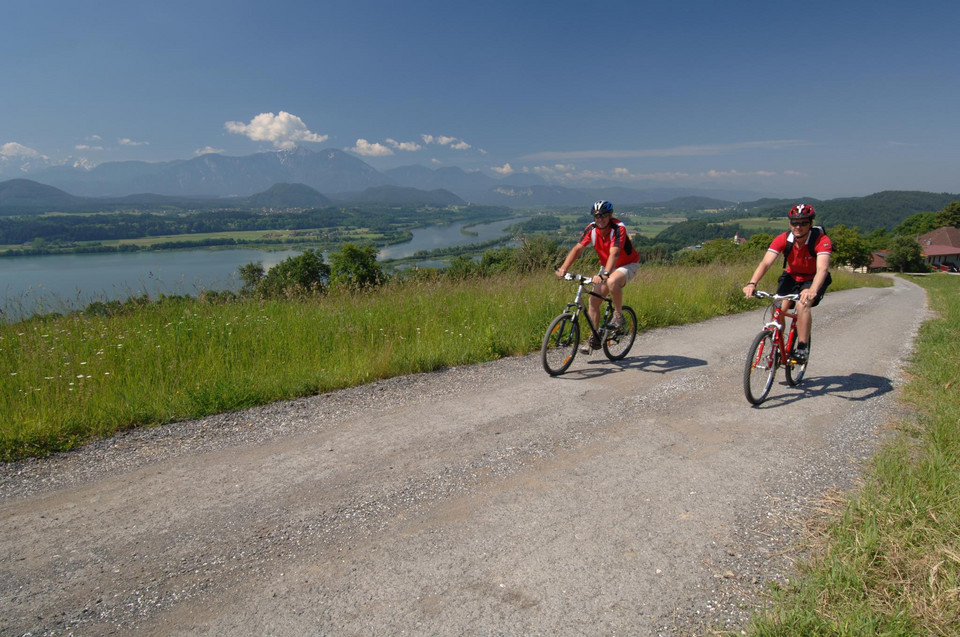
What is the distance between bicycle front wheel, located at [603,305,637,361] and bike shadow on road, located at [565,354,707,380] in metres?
0.13

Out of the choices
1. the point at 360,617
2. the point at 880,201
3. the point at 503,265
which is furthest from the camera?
the point at 880,201

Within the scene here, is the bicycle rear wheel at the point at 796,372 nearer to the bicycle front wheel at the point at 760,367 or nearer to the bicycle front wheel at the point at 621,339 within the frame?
the bicycle front wheel at the point at 760,367

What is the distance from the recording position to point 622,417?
5082 millimetres

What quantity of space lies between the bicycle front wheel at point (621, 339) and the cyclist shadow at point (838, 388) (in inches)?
82.9

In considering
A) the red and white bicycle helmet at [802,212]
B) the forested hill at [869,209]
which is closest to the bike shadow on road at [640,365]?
the red and white bicycle helmet at [802,212]

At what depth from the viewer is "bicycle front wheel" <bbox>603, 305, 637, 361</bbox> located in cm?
714

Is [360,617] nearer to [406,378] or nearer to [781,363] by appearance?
[406,378]

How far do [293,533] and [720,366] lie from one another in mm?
6218

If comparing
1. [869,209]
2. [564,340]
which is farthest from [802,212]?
[869,209]

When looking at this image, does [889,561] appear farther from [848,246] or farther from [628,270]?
[848,246]

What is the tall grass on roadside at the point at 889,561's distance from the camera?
86.0 inches

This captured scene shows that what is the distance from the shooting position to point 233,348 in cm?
641

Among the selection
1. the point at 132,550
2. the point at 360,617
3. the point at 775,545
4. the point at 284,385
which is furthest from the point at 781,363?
the point at 132,550

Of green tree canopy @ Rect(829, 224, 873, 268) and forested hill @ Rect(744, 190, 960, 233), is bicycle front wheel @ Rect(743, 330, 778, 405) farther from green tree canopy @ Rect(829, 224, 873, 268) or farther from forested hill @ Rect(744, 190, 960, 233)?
forested hill @ Rect(744, 190, 960, 233)
